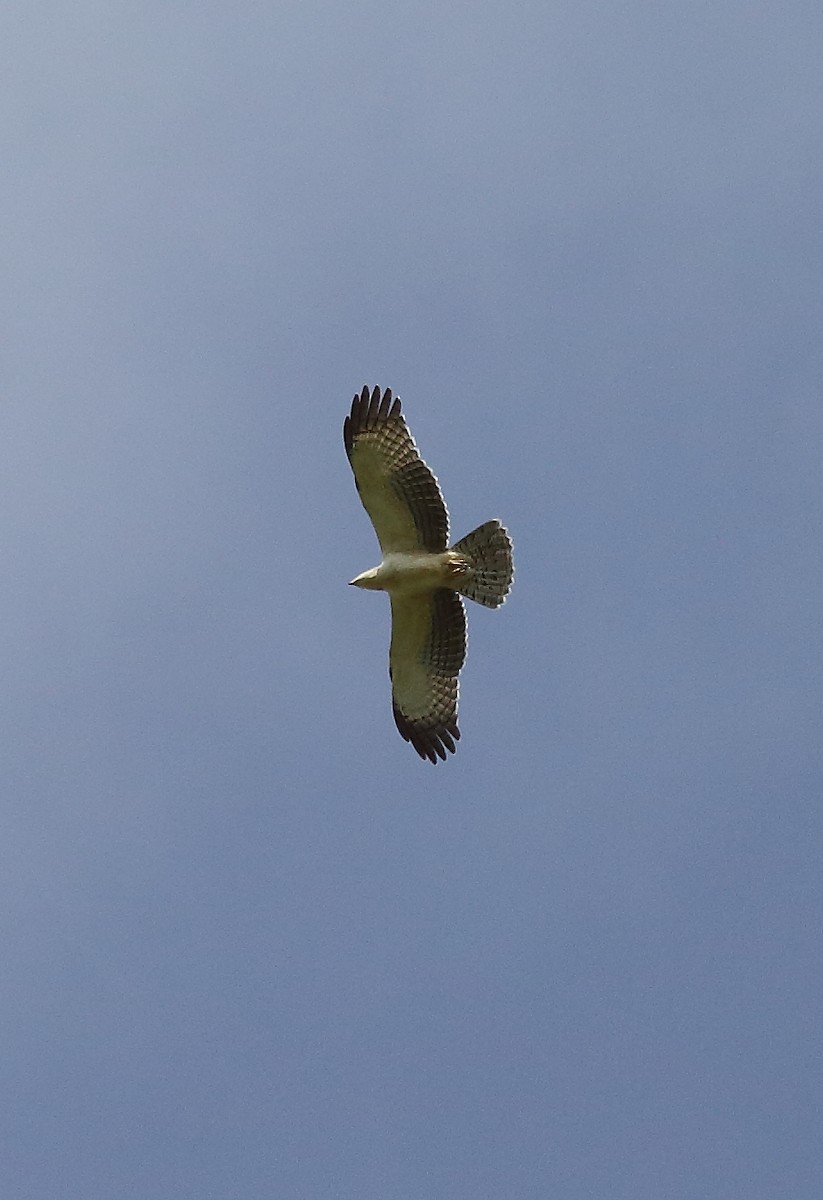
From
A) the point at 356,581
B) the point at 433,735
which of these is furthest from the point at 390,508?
the point at 433,735

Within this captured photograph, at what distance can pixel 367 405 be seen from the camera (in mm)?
18109

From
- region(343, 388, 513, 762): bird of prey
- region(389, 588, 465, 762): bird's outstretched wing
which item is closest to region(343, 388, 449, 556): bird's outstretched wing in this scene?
region(343, 388, 513, 762): bird of prey

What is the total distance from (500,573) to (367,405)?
1.89 m

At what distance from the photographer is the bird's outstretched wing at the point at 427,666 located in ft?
60.8

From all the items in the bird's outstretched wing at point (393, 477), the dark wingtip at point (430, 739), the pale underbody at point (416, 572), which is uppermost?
the bird's outstretched wing at point (393, 477)

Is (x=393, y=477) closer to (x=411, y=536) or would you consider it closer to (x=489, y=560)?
(x=411, y=536)

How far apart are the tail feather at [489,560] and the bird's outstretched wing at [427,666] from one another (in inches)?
14.5

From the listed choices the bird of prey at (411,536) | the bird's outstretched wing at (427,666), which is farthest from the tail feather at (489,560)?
the bird's outstretched wing at (427,666)

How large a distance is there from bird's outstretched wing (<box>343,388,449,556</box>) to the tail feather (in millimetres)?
247

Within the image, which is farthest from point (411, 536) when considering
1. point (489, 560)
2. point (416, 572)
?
point (489, 560)

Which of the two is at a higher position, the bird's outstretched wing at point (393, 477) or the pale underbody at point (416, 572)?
the bird's outstretched wing at point (393, 477)

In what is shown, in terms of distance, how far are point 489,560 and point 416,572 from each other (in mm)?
660

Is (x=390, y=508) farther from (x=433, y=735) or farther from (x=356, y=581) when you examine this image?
(x=433, y=735)

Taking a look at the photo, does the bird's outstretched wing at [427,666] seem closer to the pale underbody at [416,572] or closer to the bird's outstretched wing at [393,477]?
the pale underbody at [416,572]
